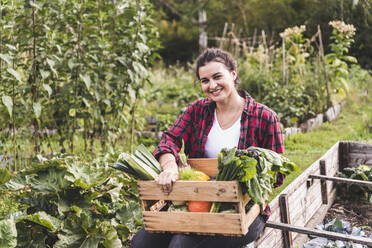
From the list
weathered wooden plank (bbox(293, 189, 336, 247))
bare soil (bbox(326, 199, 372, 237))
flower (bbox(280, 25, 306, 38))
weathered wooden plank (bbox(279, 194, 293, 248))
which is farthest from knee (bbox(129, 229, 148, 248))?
flower (bbox(280, 25, 306, 38))

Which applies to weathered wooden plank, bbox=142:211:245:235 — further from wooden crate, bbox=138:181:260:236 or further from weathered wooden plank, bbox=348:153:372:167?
weathered wooden plank, bbox=348:153:372:167

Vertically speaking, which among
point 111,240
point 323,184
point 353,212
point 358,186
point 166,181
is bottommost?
point 353,212

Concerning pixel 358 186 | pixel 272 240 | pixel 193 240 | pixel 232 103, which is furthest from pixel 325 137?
pixel 193 240

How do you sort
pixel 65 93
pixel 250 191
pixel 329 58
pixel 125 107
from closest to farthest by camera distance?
pixel 250 191 → pixel 65 93 → pixel 125 107 → pixel 329 58

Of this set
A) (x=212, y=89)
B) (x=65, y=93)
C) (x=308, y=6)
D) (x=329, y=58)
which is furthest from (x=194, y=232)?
(x=308, y=6)

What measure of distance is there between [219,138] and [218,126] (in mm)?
88

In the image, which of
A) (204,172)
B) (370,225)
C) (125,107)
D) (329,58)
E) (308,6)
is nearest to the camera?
(204,172)

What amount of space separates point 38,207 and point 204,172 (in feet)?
3.69

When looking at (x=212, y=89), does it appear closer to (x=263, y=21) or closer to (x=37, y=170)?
(x=37, y=170)

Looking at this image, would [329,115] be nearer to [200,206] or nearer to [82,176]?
[82,176]

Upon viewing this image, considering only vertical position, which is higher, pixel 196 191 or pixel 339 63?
pixel 339 63

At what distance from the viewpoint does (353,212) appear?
3.69m

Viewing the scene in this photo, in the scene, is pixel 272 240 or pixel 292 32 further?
pixel 292 32

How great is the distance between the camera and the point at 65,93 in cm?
390
